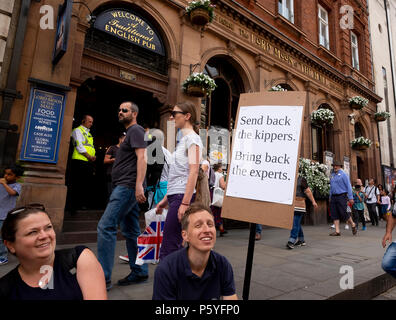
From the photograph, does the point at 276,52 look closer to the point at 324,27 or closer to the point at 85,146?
the point at 324,27

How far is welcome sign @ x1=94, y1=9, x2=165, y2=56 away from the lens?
6906mm

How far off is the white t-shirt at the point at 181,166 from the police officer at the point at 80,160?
3.63 m

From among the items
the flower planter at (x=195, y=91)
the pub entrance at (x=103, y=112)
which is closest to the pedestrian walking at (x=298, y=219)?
the flower planter at (x=195, y=91)

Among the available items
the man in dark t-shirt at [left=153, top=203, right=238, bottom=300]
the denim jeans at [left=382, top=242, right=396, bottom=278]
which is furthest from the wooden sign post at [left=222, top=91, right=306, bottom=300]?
the denim jeans at [left=382, top=242, right=396, bottom=278]

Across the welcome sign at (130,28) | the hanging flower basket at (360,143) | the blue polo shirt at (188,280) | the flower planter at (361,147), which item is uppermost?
the welcome sign at (130,28)

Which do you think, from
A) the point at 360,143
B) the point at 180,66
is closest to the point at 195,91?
the point at 180,66

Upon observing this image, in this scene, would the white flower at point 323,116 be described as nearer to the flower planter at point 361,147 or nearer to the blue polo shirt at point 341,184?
the flower planter at point 361,147

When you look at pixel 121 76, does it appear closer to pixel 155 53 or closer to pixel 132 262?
pixel 155 53

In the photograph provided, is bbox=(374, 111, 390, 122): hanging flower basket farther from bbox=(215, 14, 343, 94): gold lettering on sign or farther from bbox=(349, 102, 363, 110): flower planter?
bbox=(215, 14, 343, 94): gold lettering on sign

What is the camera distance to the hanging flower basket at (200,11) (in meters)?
7.83

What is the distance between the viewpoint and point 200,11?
25.9 feet

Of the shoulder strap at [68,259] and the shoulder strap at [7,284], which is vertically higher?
the shoulder strap at [68,259]

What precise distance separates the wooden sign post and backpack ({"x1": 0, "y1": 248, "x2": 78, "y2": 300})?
1289 mm

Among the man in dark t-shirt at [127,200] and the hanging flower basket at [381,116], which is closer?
the man in dark t-shirt at [127,200]
